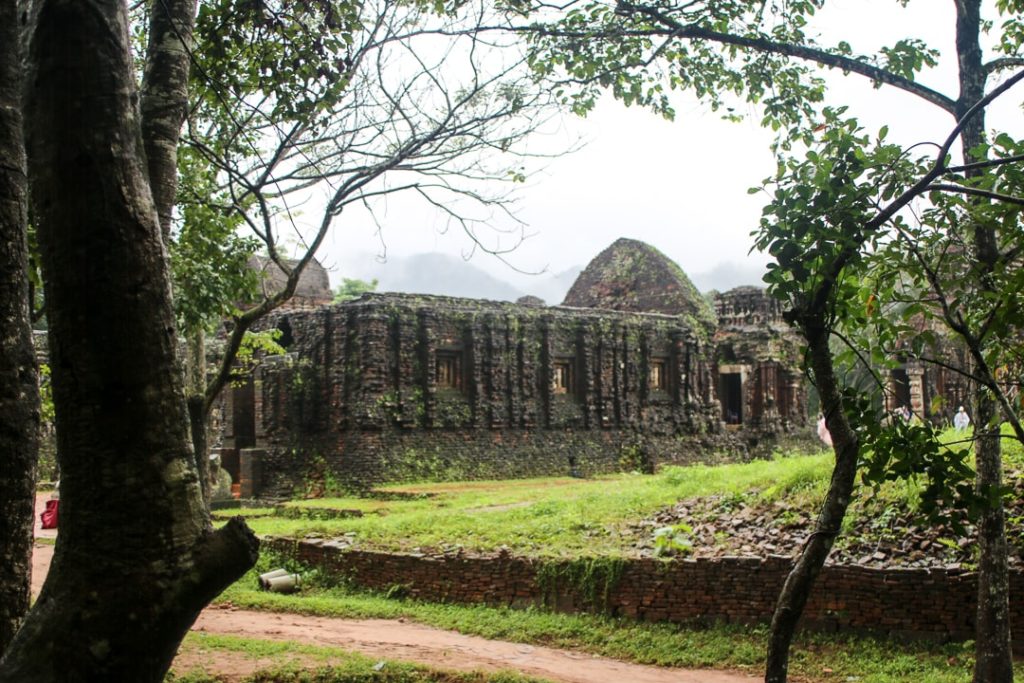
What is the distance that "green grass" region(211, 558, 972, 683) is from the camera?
7785mm

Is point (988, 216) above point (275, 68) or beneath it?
beneath

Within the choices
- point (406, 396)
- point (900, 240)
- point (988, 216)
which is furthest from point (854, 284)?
point (406, 396)

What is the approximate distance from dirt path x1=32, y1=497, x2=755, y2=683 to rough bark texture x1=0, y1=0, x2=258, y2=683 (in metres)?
4.48

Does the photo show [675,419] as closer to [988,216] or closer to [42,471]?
[42,471]

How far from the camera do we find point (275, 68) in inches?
298

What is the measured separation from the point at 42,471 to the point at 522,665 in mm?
21153

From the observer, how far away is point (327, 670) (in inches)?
290

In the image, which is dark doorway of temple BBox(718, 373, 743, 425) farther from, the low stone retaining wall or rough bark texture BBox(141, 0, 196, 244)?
rough bark texture BBox(141, 0, 196, 244)

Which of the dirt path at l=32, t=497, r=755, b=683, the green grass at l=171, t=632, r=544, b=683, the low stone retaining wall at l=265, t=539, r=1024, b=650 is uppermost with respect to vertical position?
the low stone retaining wall at l=265, t=539, r=1024, b=650

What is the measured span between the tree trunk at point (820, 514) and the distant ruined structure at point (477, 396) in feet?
56.4

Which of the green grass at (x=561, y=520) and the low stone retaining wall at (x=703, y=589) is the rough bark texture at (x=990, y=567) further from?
the green grass at (x=561, y=520)

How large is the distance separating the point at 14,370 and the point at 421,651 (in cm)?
517

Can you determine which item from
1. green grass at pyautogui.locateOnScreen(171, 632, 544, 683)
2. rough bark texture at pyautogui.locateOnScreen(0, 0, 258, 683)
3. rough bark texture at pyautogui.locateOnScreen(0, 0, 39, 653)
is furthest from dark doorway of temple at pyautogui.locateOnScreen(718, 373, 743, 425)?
rough bark texture at pyautogui.locateOnScreen(0, 0, 258, 683)

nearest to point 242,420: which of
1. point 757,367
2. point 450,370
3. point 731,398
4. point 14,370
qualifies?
point 450,370
